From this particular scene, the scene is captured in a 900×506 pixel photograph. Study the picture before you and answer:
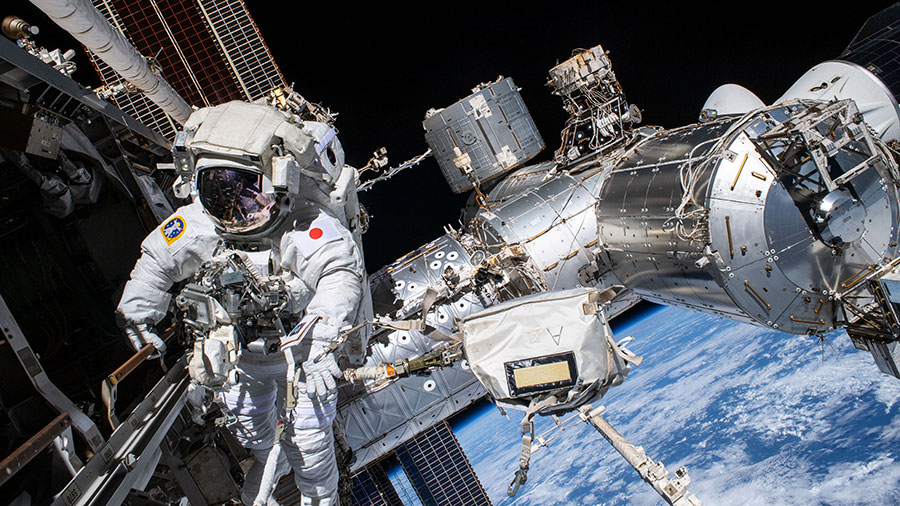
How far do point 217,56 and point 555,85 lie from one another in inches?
146

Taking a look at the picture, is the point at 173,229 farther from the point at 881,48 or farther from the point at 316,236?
the point at 881,48

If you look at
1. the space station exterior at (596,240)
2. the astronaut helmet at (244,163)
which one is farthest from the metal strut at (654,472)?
the astronaut helmet at (244,163)

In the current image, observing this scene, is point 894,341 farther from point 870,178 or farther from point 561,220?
point 561,220

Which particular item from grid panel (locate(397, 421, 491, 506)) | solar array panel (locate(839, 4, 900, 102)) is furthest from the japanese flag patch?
solar array panel (locate(839, 4, 900, 102))

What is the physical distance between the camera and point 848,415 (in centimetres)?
1360

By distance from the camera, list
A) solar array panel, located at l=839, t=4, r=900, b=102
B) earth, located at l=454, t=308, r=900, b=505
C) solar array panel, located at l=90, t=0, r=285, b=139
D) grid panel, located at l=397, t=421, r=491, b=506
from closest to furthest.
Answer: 1. solar array panel, located at l=839, t=4, r=900, b=102
2. solar array panel, located at l=90, t=0, r=285, b=139
3. grid panel, located at l=397, t=421, r=491, b=506
4. earth, located at l=454, t=308, r=900, b=505

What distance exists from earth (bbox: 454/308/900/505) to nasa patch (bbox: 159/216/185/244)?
8.76 metres

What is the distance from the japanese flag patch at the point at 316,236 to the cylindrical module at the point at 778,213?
98.3 inches

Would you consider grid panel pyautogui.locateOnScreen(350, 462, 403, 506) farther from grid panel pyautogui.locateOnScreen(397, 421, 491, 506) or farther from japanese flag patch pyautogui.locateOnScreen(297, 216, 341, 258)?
japanese flag patch pyautogui.locateOnScreen(297, 216, 341, 258)

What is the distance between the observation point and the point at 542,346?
2910 mm

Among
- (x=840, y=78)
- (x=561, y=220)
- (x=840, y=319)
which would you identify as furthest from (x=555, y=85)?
(x=840, y=319)

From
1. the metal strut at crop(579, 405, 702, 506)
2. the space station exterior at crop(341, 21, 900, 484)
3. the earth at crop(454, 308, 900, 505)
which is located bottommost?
the earth at crop(454, 308, 900, 505)

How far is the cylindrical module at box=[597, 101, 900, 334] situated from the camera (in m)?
3.83

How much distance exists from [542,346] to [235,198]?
6.35 feet
